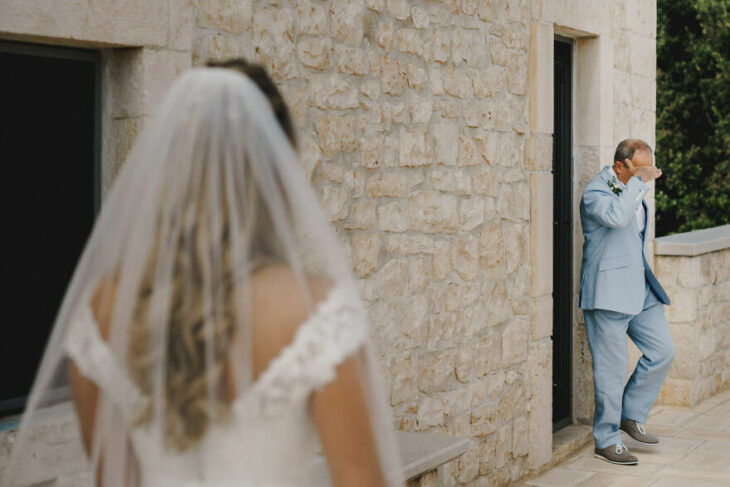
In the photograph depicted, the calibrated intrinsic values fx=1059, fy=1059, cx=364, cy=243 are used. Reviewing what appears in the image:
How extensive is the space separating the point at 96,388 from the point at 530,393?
16.0 feet

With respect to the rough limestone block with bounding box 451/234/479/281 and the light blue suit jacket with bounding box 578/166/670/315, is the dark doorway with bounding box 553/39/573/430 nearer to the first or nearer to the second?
the light blue suit jacket with bounding box 578/166/670/315

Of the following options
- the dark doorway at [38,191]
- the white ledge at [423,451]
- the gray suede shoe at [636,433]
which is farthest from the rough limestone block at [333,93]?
the gray suede shoe at [636,433]

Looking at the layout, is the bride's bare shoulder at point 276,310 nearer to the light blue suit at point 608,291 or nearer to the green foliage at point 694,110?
the light blue suit at point 608,291

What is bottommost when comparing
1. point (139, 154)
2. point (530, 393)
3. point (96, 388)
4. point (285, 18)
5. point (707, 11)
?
point (530, 393)

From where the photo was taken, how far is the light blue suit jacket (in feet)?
21.4

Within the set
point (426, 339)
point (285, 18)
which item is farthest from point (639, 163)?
point (285, 18)

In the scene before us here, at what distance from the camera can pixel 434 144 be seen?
207 inches

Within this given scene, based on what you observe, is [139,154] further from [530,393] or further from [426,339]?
[530,393]

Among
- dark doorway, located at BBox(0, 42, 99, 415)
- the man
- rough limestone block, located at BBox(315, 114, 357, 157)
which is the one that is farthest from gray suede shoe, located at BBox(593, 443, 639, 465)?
dark doorway, located at BBox(0, 42, 99, 415)

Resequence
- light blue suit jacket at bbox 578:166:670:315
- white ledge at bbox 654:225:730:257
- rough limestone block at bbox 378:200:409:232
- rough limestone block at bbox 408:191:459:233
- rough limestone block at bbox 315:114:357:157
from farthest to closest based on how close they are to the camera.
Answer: white ledge at bbox 654:225:730:257
light blue suit jacket at bbox 578:166:670:315
rough limestone block at bbox 408:191:459:233
rough limestone block at bbox 378:200:409:232
rough limestone block at bbox 315:114:357:157

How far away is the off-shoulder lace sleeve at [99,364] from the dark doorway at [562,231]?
5.64m

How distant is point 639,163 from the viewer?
21.9 ft

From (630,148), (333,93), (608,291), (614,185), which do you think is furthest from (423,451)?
(630,148)

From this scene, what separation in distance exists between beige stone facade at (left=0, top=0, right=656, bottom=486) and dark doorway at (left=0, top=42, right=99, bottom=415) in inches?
4.0
